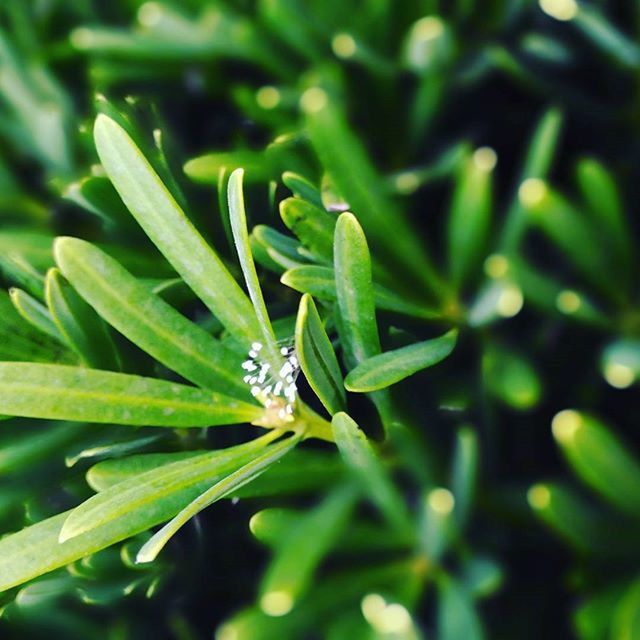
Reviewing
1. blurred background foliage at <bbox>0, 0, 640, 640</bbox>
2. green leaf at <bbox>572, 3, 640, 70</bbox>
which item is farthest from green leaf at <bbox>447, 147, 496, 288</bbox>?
green leaf at <bbox>572, 3, 640, 70</bbox>

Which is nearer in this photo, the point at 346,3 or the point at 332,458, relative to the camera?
the point at 332,458

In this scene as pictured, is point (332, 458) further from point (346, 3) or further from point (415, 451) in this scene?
point (346, 3)

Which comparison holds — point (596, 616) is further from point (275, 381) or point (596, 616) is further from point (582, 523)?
point (275, 381)

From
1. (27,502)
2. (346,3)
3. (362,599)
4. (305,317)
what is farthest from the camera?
(346,3)

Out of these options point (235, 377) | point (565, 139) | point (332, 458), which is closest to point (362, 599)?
point (332, 458)

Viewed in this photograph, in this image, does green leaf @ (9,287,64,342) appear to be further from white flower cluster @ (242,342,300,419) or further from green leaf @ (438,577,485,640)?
green leaf @ (438,577,485,640)

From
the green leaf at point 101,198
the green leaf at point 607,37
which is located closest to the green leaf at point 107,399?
the green leaf at point 101,198

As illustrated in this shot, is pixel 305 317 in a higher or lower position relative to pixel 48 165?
lower

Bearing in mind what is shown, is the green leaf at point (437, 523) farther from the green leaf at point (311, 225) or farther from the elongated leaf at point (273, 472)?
the green leaf at point (311, 225)
